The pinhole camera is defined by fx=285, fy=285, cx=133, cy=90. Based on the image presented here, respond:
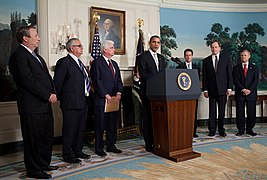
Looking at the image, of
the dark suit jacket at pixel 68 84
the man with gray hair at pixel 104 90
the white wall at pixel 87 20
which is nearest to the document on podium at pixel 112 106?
the man with gray hair at pixel 104 90

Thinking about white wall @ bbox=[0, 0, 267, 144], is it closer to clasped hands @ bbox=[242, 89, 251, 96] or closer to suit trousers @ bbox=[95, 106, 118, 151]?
suit trousers @ bbox=[95, 106, 118, 151]

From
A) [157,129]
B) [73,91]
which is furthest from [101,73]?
[157,129]

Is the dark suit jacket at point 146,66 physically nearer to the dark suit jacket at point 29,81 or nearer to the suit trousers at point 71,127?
the suit trousers at point 71,127

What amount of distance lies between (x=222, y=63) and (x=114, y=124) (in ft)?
7.66

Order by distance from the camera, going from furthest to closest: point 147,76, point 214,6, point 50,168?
point 214,6
point 147,76
point 50,168

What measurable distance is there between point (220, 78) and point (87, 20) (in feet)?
9.01

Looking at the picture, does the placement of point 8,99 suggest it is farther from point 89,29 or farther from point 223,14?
point 223,14

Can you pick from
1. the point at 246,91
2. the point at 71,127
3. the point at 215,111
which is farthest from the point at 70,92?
the point at 246,91

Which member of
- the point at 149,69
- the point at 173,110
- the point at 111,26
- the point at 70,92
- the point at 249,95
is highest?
the point at 111,26

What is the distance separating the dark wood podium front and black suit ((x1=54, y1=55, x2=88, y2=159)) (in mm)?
983

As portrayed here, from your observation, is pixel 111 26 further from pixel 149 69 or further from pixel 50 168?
pixel 50 168

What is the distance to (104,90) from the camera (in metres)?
3.88

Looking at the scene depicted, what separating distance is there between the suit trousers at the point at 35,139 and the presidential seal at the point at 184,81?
162 cm

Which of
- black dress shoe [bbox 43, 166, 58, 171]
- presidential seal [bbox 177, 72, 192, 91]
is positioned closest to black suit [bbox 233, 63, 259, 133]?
presidential seal [bbox 177, 72, 192, 91]
